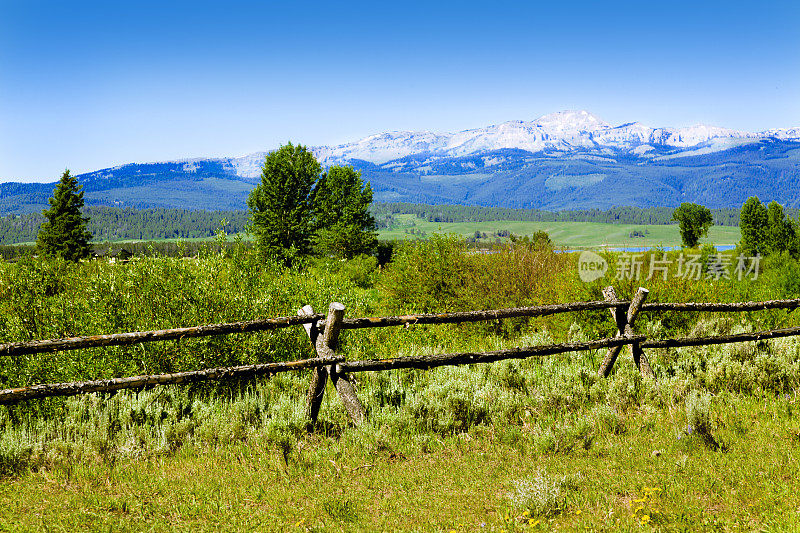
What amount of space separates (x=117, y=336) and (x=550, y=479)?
16.1 ft

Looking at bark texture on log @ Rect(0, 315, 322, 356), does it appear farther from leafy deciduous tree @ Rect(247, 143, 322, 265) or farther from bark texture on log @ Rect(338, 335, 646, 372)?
leafy deciduous tree @ Rect(247, 143, 322, 265)

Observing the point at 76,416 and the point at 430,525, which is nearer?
the point at 430,525

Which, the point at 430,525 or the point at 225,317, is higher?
the point at 225,317

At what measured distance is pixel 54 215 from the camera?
6034 centimetres

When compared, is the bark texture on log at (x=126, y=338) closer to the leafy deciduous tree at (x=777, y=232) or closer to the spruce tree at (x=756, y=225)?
the spruce tree at (x=756, y=225)

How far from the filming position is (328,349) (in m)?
6.36

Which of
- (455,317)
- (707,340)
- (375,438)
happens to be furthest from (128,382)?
(707,340)

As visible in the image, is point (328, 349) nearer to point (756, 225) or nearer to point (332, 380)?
point (332, 380)

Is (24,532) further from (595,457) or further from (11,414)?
(595,457)

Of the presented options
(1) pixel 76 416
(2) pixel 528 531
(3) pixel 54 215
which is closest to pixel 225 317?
(1) pixel 76 416

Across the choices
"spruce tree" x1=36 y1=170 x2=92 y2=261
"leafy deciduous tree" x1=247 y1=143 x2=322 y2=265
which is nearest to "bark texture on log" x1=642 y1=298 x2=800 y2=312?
"leafy deciduous tree" x1=247 y1=143 x2=322 y2=265

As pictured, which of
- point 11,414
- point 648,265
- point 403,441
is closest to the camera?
point 403,441

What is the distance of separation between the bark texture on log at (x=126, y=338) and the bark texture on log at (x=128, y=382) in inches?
17.2

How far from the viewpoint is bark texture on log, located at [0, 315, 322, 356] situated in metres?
5.57
